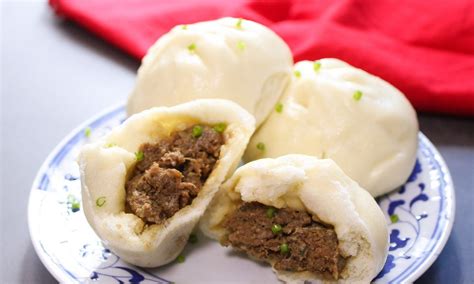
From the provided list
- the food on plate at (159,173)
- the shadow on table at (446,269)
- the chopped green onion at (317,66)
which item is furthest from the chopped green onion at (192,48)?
the shadow on table at (446,269)

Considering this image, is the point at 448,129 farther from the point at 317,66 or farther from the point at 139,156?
the point at 139,156

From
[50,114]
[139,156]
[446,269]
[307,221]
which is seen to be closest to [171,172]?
[139,156]

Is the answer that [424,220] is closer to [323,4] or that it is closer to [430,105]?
[430,105]

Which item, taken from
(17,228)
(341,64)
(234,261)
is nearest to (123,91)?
(17,228)

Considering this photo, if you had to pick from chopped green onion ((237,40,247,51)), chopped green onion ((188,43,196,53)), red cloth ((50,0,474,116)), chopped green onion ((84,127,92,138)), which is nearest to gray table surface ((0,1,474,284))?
red cloth ((50,0,474,116))

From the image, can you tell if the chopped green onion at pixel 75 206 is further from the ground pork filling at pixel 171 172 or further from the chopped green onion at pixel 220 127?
the chopped green onion at pixel 220 127

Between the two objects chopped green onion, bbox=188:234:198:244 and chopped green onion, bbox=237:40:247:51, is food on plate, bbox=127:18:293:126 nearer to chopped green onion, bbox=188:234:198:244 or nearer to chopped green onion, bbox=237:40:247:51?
chopped green onion, bbox=237:40:247:51
